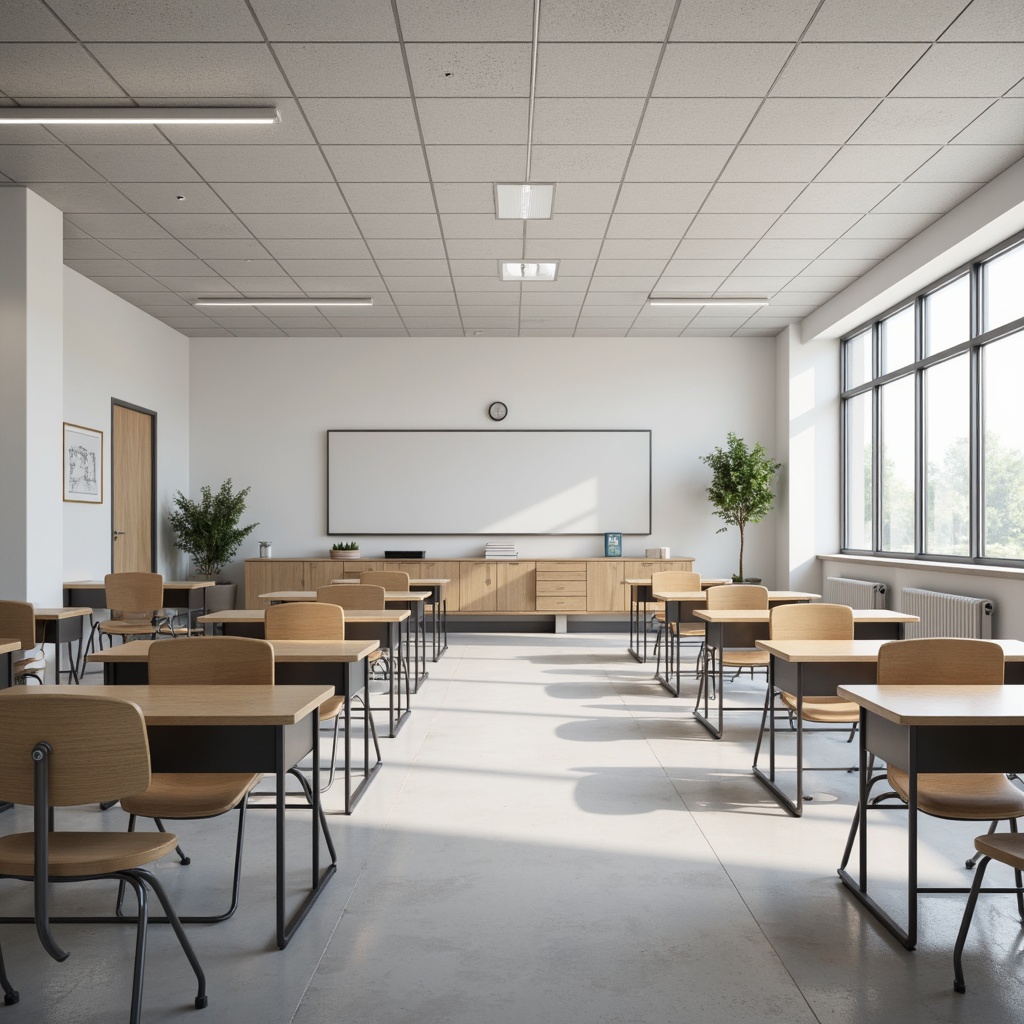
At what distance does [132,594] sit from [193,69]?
4.18 metres

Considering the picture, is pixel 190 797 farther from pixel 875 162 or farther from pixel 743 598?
pixel 875 162

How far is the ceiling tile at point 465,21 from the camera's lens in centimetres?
378

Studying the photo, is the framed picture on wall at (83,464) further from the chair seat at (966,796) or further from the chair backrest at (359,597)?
the chair seat at (966,796)

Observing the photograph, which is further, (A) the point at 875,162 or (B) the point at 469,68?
(A) the point at 875,162

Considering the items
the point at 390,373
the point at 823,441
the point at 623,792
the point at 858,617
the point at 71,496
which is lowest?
the point at 623,792

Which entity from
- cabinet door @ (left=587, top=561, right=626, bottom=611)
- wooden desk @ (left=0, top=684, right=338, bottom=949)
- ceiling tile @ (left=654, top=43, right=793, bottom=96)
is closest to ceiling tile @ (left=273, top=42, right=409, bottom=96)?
ceiling tile @ (left=654, top=43, right=793, bottom=96)

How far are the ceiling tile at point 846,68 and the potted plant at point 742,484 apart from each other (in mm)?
5376

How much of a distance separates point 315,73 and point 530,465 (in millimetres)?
6443

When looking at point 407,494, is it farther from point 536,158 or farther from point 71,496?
point 536,158

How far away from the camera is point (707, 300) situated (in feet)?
28.7

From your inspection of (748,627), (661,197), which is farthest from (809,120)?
(748,627)

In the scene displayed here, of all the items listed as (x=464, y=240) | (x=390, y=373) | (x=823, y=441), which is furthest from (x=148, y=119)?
(x=823, y=441)

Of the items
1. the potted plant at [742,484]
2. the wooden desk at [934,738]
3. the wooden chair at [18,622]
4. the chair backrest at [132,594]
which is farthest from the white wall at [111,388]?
the potted plant at [742,484]

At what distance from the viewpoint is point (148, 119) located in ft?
15.4
